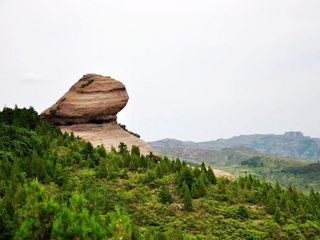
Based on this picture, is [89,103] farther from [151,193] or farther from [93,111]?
[151,193]

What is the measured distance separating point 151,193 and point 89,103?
49.6ft

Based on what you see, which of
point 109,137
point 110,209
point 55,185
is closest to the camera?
point 110,209

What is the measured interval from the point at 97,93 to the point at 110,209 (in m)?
18.2

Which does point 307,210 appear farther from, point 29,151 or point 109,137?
point 109,137

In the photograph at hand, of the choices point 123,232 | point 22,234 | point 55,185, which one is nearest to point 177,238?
point 123,232

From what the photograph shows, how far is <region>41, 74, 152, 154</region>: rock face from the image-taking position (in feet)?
121

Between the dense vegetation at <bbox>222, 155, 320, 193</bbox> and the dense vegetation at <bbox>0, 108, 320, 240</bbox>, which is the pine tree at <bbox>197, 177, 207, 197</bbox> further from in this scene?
the dense vegetation at <bbox>222, 155, 320, 193</bbox>

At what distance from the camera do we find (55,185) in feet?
74.2

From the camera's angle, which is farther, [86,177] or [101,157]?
[101,157]

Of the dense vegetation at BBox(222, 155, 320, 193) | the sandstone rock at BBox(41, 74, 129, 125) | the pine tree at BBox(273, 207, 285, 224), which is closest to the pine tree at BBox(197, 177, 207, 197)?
the pine tree at BBox(273, 207, 285, 224)

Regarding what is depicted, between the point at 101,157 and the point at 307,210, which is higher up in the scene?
the point at 101,157

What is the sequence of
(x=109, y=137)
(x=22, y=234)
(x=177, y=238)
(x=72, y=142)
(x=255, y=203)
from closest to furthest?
(x=22, y=234) < (x=177, y=238) < (x=255, y=203) < (x=72, y=142) < (x=109, y=137)

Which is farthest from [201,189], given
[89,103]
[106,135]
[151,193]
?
[89,103]

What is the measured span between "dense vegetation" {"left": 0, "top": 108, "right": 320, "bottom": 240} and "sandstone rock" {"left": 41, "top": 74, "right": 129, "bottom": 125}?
7481mm
